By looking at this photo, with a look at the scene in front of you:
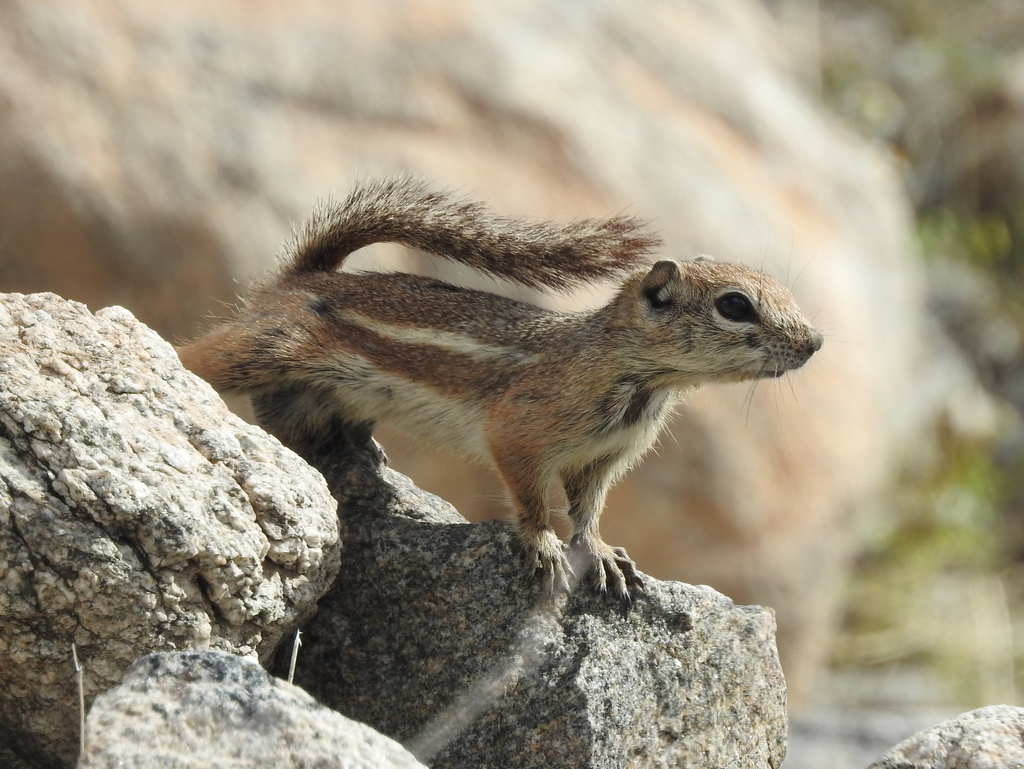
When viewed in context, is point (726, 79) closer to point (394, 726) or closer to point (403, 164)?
point (403, 164)

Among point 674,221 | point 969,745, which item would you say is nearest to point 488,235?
point 969,745

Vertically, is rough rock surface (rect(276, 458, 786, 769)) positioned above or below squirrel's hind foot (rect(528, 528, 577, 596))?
below

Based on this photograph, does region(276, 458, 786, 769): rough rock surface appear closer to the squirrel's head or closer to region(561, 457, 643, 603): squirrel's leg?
region(561, 457, 643, 603): squirrel's leg

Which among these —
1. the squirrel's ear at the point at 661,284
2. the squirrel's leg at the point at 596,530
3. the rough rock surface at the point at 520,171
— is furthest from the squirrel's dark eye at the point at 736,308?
the rough rock surface at the point at 520,171

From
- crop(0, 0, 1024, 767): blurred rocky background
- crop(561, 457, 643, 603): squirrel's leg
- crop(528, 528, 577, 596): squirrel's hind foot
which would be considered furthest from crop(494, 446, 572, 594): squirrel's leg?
crop(0, 0, 1024, 767): blurred rocky background

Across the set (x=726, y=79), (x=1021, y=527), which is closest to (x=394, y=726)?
(x=726, y=79)

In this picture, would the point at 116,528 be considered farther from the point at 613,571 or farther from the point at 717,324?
A: the point at 717,324
